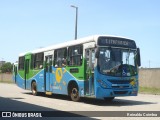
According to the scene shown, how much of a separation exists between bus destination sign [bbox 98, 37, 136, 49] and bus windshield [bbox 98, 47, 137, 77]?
0.67ft

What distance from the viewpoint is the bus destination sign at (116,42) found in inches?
651

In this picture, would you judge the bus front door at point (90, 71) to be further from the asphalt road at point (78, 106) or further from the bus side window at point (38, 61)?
the bus side window at point (38, 61)

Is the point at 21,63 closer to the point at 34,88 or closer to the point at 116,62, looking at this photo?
the point at 34,88

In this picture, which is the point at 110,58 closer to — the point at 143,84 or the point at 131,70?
the point at 131,70

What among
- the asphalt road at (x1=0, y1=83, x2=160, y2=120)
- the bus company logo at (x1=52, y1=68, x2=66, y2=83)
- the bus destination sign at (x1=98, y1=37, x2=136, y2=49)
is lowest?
the asphalt road at (x1=0, y1=83, x2=160, y2=120)

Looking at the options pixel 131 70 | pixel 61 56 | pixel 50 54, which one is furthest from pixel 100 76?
pixel 50 54

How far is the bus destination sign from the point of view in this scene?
16531 mm

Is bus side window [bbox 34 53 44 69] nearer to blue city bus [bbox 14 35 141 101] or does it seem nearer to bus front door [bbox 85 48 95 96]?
blue city bus [bbox 14 35 141 101]

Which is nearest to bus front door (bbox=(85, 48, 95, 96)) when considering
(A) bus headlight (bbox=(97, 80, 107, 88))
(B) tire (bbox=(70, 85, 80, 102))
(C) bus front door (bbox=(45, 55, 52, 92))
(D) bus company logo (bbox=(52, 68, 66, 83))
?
(A) bus headlight (bbox=(97, 80, 107, 88))

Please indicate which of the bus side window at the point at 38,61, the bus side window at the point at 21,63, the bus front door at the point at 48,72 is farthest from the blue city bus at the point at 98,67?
the bus side window at the point at 21,63

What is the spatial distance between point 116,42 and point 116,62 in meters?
1.04

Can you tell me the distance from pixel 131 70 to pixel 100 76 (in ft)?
5.92

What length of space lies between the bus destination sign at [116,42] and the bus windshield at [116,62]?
0.67 feet

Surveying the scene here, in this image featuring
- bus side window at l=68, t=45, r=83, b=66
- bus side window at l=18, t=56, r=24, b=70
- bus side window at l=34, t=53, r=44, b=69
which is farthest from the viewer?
bus side window at l=18, t=56, r=24, b=70
